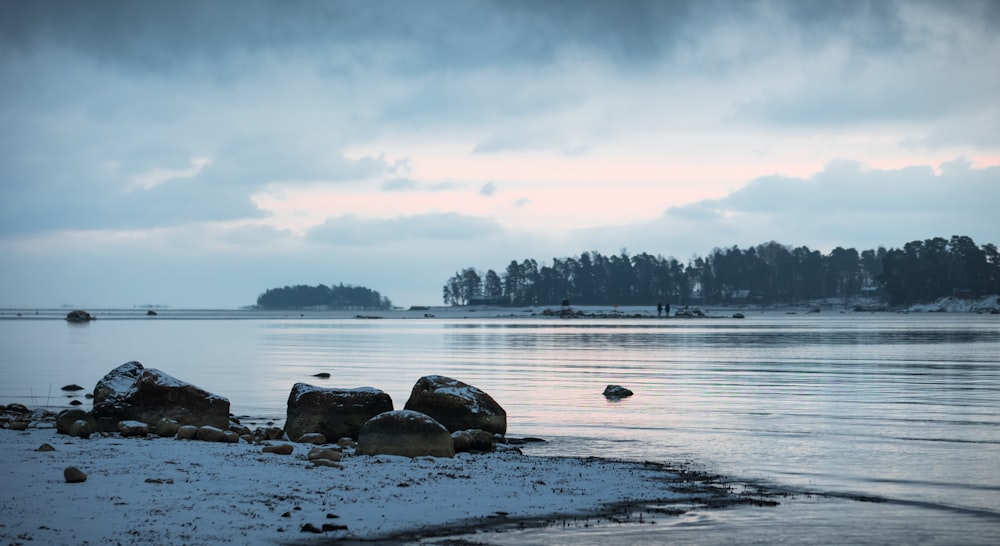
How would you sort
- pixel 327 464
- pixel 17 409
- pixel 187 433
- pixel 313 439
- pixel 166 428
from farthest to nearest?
pixel 17 409 → pixel 166 428 → pixel 313 439 → pixel 187 433 → pixel 327 464

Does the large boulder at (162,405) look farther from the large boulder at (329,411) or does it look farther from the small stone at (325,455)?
the small stone at (325,455)

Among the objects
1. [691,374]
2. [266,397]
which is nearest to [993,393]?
[691,374]

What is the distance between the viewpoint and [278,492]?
52.1 ft

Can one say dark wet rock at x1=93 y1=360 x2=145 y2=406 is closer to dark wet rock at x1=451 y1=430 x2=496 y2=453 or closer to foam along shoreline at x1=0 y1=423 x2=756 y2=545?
foam along shoreline at x1=0 y1=423 x2=756 y2=545

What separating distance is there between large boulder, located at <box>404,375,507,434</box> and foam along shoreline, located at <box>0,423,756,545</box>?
10.3 feet

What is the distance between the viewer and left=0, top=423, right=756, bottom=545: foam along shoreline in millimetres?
13398

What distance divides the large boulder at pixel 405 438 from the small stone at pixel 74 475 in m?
6.03

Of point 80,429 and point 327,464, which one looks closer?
point 327,464

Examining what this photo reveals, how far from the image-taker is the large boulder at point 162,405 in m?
24.3

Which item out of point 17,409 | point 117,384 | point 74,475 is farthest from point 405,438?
point 17,409

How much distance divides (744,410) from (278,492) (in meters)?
18.5

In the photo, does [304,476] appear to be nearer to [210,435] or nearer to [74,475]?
[74,475]

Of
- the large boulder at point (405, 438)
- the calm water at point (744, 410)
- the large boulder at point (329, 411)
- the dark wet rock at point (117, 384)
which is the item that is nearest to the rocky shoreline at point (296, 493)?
the large boulder at point (405, 438)

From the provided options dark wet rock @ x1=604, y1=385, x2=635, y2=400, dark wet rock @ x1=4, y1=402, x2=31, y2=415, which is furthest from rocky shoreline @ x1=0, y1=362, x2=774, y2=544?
dark wet rock @ x1=604, y1=385, x2=635, y2=400
